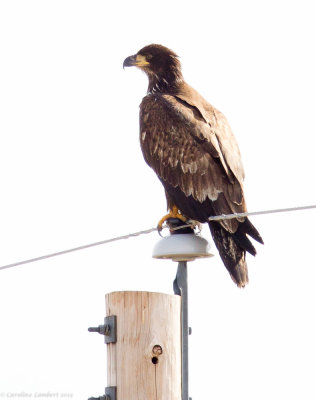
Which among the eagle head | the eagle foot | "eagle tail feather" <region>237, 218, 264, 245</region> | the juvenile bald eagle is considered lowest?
"eagle tail feather" <region>237, 218, 264, 245</region>

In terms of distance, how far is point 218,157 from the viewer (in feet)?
26.8

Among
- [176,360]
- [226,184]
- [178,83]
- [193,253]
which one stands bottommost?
[176,360]

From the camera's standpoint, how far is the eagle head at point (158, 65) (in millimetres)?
9516

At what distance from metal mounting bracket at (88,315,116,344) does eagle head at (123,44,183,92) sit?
462 centimetres

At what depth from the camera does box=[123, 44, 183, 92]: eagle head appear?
9516 millimetres

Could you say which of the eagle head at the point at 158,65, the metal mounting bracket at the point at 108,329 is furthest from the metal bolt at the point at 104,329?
the eagle head at the point at 158,65

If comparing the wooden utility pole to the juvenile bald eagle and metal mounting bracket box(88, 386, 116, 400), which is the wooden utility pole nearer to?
metal mounting bracket box(88, 386, 116, 400)

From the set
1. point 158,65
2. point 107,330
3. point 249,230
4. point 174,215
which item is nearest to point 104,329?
point 107,330

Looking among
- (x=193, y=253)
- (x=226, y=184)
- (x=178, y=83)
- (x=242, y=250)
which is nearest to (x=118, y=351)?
(x=193, y=253)

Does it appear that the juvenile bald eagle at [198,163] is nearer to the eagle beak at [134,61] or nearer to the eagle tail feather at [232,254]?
the eagle tail feather at [232,254]

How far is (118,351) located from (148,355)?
14 centimetres

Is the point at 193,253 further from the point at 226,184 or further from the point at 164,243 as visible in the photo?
the point at 226,184

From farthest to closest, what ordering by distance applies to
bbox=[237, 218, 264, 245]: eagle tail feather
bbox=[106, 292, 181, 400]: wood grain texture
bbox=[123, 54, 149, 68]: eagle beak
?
bbox=[123, 54, 149, 68]: eagle beak, bbox=[237, 218, 264, 245]: eagle tail feather, bbox=[106, 292, 181, 400]: wood grain texture

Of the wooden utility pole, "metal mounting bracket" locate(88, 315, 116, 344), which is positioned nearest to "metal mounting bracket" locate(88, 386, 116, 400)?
the wooden utility pole
